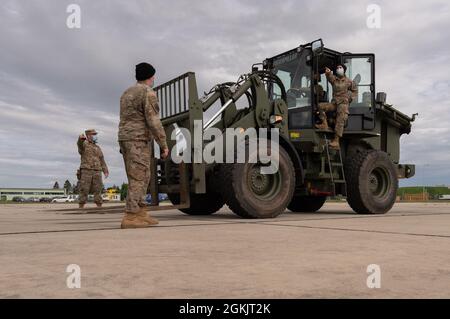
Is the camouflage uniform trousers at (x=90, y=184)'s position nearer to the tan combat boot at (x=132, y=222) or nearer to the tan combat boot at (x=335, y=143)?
the tan combat boot at (x=335, y=143)

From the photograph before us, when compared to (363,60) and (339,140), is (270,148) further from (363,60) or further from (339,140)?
(363,60)

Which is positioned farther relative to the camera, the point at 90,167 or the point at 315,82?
the point at 90,167

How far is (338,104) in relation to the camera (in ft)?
26.8

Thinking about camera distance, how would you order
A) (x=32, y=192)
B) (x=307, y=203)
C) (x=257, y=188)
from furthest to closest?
1. (x=32, y=192)
2. (x=307, y=203)
3. (x=257, y=188)

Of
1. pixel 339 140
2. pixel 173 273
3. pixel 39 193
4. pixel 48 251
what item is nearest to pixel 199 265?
pixel 173 273

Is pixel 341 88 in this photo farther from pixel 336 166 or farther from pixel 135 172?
pixel 135 172

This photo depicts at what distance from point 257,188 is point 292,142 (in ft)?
4.52

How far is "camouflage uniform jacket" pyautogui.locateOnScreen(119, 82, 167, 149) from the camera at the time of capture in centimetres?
509

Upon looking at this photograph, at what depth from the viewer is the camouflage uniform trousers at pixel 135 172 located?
506 cm

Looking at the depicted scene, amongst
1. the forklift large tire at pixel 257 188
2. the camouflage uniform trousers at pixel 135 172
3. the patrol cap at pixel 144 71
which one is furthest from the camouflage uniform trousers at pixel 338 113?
the camouflage uniform trousers at pixel 135 172

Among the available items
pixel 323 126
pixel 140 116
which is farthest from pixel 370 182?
pixel 140 116

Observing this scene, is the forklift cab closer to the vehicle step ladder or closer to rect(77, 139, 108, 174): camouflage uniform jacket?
the vehicle step ladder

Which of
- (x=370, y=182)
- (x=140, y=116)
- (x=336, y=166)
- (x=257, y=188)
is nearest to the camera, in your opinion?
(x=140, y=116)

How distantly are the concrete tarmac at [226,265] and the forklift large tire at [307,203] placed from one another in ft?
19.2
